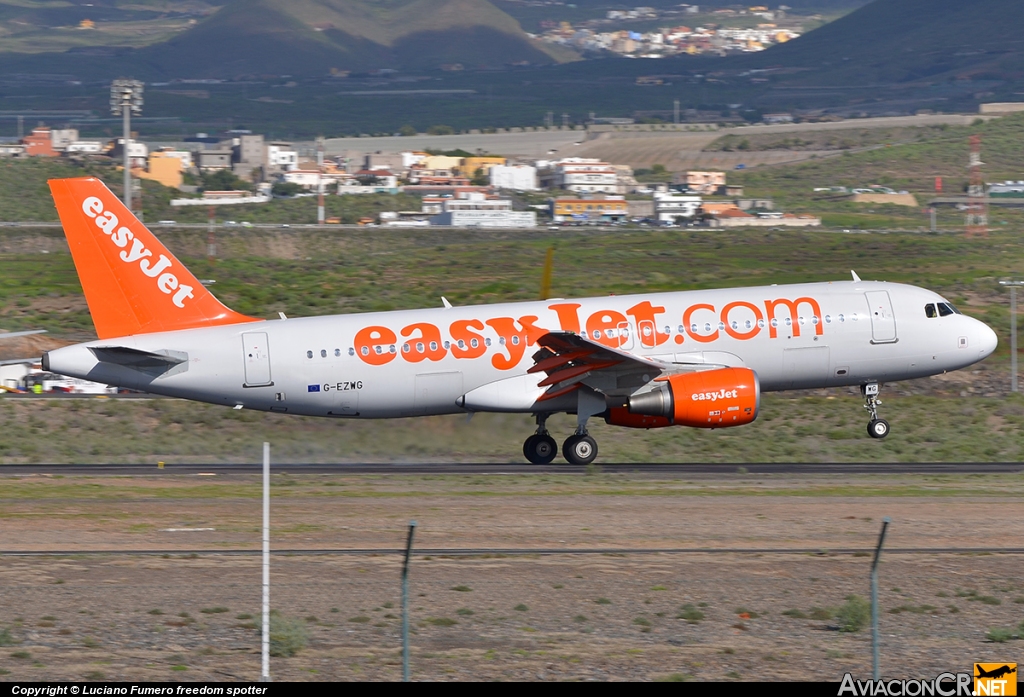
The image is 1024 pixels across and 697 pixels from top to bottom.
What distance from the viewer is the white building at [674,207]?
15500 centimetres

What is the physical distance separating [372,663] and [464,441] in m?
21.4

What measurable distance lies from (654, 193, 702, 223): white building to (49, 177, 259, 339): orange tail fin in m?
120

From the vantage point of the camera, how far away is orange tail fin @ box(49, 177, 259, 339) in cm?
3516

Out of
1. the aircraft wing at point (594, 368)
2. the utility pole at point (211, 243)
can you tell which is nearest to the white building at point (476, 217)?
the utility pole at point (211, 243)

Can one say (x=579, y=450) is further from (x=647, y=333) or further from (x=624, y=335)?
(x=647, y=333)

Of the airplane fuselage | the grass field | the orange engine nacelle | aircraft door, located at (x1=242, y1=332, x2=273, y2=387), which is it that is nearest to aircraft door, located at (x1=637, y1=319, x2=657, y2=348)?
the airplane fuselage

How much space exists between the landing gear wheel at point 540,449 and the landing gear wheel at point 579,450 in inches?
23.4

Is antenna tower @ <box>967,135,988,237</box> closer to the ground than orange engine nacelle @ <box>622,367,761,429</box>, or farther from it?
farther from it

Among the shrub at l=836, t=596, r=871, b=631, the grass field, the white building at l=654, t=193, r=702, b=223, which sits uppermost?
the white building at l=654, t=193, r=702, b=223

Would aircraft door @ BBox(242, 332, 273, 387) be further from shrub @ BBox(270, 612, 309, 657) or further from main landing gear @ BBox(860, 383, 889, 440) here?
shrub @ BBox(270, 612, 309, 657)

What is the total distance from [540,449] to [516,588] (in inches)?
687

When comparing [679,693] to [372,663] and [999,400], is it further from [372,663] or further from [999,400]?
[999,400]

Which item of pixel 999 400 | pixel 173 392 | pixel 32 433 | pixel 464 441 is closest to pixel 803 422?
pixel 999 400

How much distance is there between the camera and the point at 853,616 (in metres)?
17.7
